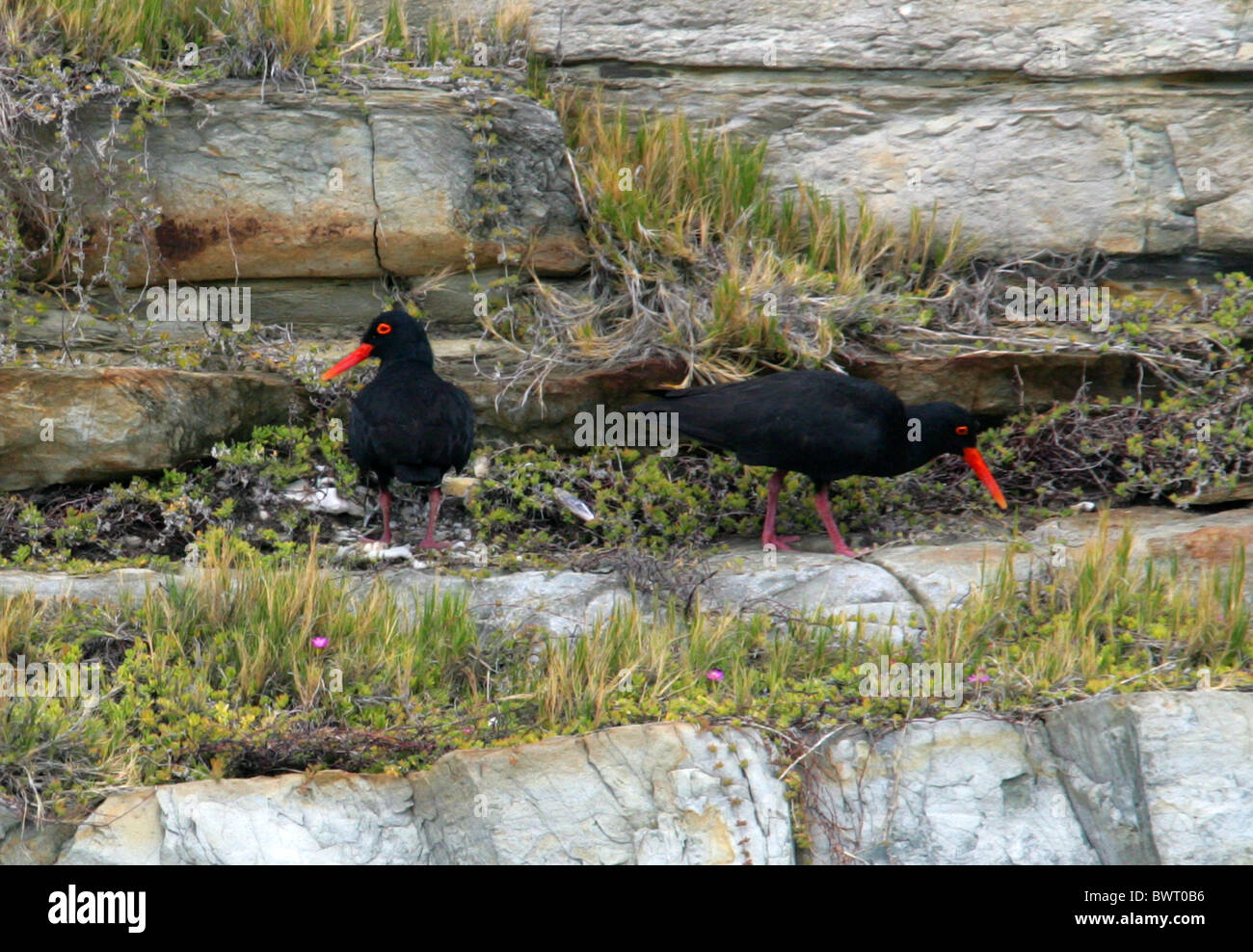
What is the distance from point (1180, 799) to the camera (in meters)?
4.80

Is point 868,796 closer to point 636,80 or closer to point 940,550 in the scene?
point 940,550

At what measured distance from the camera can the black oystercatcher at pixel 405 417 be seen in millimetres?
7082

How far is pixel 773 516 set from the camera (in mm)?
7461

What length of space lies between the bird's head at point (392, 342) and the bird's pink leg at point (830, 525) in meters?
2.32

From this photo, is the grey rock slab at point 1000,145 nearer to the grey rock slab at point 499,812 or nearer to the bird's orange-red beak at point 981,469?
the bird's orange-red beak at point 981,469

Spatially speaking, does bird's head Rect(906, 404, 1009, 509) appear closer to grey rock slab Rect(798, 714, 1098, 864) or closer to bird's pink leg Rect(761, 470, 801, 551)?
bird's pink leg Rect(761, 470, 801, 551)

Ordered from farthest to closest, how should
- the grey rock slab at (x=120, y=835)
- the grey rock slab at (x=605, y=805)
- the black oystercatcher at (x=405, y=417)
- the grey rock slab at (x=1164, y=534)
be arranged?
the black oystercatcher at (x=405, y=417), the grey rock slab at (x=1164, y=534), the grey rock slab at (x=605, y=805), the grey rock slab at (x=120, y=835)

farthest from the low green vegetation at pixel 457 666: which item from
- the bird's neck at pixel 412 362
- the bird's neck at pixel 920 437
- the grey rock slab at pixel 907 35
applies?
the grey rock slab at pixel 907 35

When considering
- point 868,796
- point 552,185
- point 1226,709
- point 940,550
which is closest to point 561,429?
point 552,185

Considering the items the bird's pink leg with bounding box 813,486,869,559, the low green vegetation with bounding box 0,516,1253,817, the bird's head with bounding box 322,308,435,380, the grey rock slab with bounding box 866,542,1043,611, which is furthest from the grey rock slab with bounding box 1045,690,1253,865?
the bird's head with bounding box 322,308,435,380

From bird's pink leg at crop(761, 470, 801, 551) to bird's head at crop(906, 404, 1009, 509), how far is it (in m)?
0.76

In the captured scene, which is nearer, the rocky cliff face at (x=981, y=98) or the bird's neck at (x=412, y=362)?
the bird's neck at (x=412, y=362)
